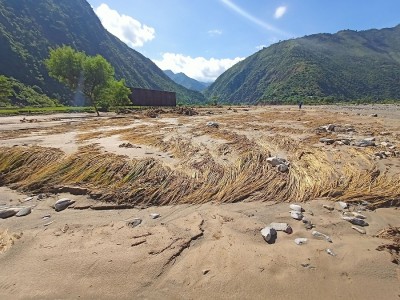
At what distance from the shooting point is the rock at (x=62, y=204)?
5261 mm

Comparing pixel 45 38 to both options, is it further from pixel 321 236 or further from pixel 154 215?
pixel 321 236

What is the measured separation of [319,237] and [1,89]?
54609mm

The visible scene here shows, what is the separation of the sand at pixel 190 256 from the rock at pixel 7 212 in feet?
0.64

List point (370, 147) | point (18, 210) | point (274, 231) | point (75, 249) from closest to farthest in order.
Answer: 1. point (75, 249)
2. point (274, 231)
3. point (18, 210)
4. point (370, 147)

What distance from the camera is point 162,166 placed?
23.4 ft

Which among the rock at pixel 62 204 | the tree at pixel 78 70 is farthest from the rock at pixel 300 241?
the tree at pixel 78 70

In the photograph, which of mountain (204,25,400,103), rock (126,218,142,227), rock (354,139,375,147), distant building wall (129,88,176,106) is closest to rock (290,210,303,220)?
rock (126,218,142,227)

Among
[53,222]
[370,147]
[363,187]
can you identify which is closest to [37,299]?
[53,222]

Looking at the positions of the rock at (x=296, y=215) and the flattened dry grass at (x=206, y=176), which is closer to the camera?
the rock at (x=296, y=215)

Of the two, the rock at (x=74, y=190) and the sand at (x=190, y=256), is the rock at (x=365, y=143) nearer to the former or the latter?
the sand at (x=190, y=256)

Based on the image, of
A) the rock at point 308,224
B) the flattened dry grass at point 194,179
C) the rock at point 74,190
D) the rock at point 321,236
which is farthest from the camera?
the rock at point 74,190

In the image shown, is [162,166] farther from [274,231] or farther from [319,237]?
[319,237]

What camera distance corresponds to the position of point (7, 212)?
5023 millimetres

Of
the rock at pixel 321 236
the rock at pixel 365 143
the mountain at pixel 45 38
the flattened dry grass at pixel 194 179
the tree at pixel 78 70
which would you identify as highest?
the mountain at pixel 45 38
